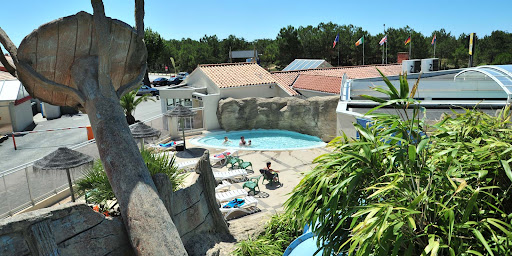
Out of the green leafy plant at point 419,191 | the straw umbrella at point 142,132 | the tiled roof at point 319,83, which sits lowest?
the straw umbrella at point 142,132

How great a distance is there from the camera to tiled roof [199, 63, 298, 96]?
955 inches

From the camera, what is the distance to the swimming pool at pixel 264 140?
20.4 m

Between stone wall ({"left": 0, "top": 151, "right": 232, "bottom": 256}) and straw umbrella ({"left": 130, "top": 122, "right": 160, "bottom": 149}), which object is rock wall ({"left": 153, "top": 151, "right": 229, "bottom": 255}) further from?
straw umbrella ({"left": 130, "top": 122, "right": 160, "bottom": 149})

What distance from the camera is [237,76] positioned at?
997 inches

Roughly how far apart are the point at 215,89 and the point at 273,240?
16.1 m

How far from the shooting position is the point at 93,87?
774cm

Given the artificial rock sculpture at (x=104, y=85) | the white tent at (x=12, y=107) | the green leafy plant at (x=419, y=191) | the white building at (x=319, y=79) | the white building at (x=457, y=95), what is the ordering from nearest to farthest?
1. the green leafy plant at (x=419, y=191)
2. the artificial rock sculpture at (x=104, y=85)
3. the white building at (x=457, y=95)
4. the white building at (x=319, y=79)
5. the white tent at (x=12, y=107)

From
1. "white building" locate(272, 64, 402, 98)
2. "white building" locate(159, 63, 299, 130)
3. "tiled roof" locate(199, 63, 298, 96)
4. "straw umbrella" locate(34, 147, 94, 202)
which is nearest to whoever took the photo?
"straw umbrella" locate(34, 147, 94, 202)

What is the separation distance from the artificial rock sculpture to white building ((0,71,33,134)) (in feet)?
68.6

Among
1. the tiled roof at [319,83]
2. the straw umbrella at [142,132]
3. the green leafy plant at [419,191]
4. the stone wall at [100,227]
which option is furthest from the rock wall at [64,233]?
the tiled roof at [319,83]

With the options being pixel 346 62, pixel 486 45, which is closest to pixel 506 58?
pixel 486 45

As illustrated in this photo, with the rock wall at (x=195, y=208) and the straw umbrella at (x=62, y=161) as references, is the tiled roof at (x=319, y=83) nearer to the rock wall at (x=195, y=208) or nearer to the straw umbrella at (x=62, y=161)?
the rock wall at (x=195, y=208)

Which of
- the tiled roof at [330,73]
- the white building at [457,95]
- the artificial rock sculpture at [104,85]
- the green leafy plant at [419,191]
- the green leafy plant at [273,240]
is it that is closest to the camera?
the green leafy plant at [419,191]

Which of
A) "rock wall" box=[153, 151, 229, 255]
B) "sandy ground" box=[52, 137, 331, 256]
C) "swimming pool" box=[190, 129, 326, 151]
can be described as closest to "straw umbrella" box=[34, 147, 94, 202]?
"sandy ground" box=[52, 137, 331, 256]
